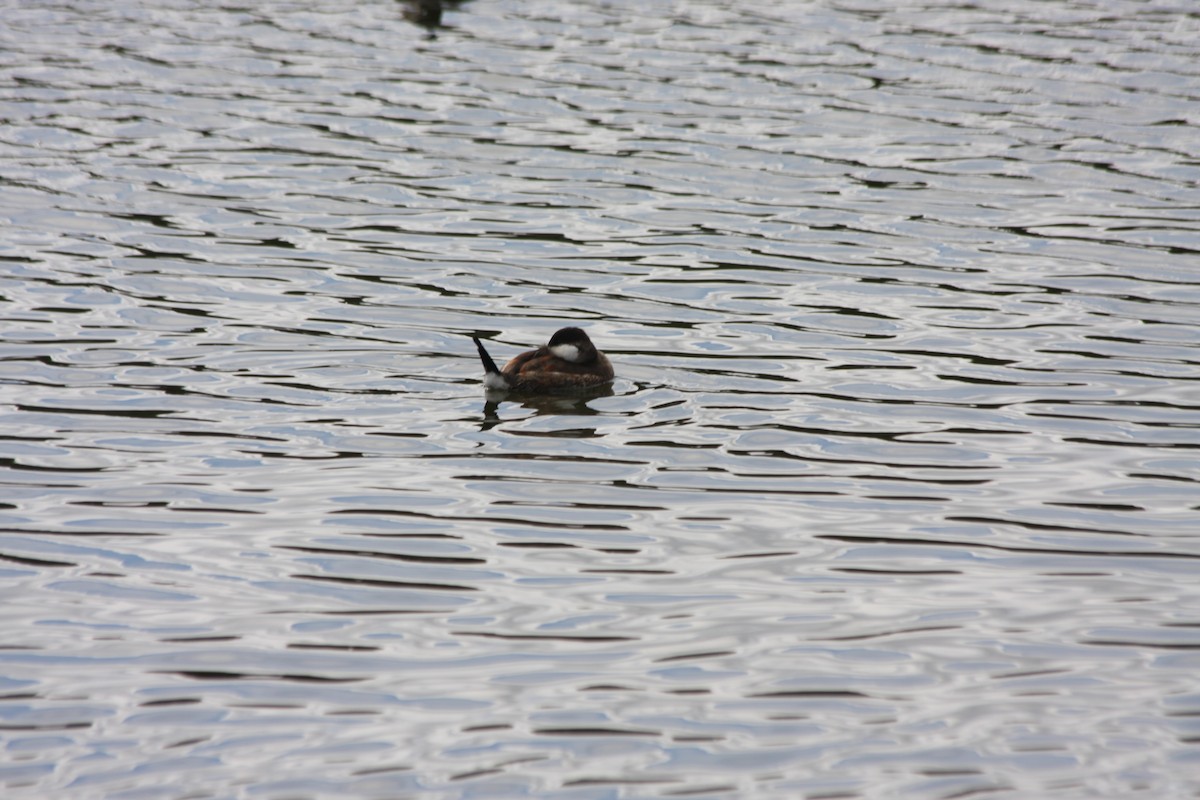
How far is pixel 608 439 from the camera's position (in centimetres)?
1081

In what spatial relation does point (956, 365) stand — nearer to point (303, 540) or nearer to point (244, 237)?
point (303, 540)

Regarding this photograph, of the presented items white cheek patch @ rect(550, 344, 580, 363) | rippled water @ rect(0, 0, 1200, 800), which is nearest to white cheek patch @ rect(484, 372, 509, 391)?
rippled water @ rect(0, 0, 1200, 800)

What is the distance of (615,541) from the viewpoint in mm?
8977

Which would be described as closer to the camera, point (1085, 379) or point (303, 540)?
point (303, 540)

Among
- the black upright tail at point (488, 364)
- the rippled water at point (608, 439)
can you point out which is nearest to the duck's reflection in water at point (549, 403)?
the rippled water at point (608, 439)

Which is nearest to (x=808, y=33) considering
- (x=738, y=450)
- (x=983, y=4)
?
(x=983, y=4)

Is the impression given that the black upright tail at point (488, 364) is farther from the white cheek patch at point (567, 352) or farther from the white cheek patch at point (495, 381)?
the white cheek patch at point (567, 352)

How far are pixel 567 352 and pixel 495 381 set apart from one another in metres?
0.59

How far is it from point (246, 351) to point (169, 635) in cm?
498

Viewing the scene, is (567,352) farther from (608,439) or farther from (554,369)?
(608,439)

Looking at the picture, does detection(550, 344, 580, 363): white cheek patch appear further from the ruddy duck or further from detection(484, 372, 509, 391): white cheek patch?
detection(484, 372, 509, 391): white cheek patch

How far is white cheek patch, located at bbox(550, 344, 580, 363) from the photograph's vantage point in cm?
1159

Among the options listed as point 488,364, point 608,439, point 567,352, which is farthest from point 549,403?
point 608,439

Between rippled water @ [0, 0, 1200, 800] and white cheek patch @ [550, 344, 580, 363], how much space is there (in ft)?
1.18
